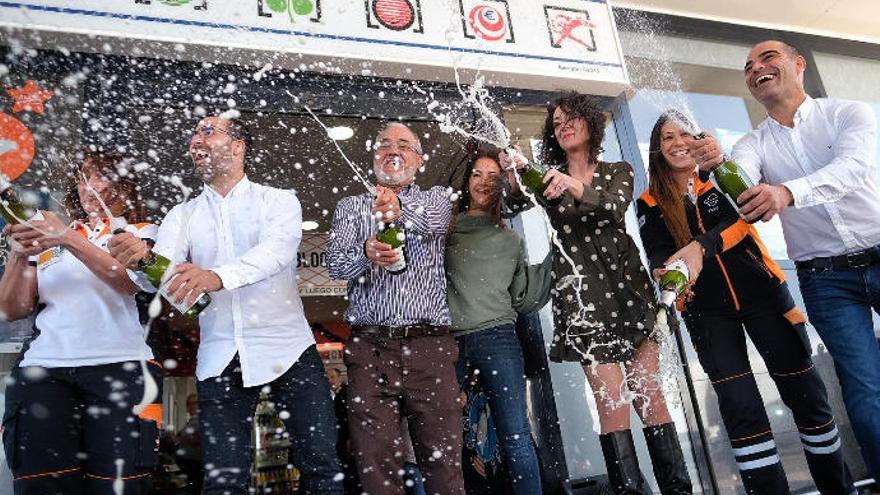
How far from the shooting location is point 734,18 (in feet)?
18.4

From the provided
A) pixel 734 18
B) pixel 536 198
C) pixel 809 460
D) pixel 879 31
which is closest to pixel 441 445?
pixel 536 198

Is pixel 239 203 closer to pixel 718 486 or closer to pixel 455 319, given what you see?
pixel 455 319

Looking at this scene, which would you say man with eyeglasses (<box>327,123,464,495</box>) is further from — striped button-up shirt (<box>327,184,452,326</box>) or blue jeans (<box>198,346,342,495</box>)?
blue jeans (<box>198,346,342,495</box>)

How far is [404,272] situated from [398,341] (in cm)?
30

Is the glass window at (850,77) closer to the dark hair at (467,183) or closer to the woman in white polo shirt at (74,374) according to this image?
the dark hair at (467,183)

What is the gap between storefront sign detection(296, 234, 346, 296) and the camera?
668cm

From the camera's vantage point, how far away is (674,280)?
2270 millimetres

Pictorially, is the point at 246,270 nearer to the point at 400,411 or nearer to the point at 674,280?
the point at 400,411

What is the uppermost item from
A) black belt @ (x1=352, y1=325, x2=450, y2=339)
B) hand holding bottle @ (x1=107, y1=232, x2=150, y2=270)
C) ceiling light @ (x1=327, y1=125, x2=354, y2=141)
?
ceiling light @ (x1=327, y1=125, x2=354, y2=141)

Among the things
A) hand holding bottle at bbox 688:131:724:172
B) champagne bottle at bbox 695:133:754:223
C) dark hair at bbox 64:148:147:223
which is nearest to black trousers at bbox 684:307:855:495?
champagne bottle at bbox 695:133:754:223

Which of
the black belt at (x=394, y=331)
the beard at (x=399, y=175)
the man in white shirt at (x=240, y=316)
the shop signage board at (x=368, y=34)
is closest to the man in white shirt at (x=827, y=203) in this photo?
the beard at (x=399, y=175)

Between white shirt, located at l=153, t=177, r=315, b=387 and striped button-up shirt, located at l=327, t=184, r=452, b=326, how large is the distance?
203 mm

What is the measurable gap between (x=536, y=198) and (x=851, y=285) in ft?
4.34

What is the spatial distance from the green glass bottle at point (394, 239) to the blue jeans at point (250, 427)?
0.50m
